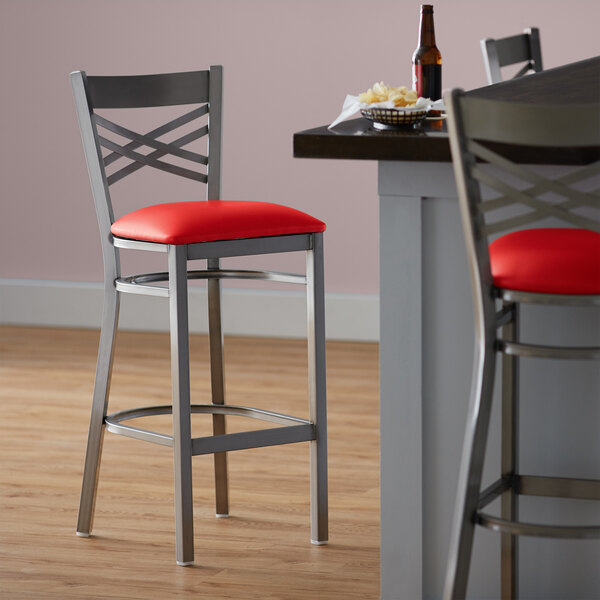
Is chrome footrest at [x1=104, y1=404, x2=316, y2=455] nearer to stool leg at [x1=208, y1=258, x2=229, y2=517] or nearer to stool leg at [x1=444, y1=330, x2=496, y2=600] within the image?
stool leg at [x1=208, y1=258, x2=229, y2=517]

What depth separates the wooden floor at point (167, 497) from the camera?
231 cm

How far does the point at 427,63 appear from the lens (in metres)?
2.30

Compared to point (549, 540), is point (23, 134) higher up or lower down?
higher up

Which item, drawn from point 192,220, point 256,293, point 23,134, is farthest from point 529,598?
point 23,134

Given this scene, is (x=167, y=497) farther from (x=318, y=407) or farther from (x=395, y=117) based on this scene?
(x=395, y=117)

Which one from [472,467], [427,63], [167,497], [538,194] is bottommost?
[167,497]

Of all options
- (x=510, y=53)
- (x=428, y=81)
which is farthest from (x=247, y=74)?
(x=428, y=81)

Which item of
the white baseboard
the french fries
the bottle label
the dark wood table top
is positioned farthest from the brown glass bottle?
the white baseboard

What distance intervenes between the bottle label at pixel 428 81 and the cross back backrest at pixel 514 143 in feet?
2.18

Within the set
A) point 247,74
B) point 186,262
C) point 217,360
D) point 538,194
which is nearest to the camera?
point 538,194

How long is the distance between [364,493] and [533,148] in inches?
51.3

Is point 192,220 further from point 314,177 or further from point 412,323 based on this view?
point 314,177

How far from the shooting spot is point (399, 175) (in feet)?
6.36

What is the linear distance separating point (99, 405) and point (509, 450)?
98 centimetres
